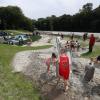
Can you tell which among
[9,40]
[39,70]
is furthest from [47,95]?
[9,40]

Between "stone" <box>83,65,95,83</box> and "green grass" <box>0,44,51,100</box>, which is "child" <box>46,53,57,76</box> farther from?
"stone" <box>83,65,95,83</box>

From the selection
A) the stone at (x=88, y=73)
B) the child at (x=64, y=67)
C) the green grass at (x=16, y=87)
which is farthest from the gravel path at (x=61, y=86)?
the child at (x=64, y=67)

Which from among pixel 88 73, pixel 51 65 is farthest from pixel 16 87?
pixel 51 65

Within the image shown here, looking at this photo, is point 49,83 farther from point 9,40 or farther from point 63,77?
point 9,40

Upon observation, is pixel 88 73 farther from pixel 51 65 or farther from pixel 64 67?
pixel 51 65

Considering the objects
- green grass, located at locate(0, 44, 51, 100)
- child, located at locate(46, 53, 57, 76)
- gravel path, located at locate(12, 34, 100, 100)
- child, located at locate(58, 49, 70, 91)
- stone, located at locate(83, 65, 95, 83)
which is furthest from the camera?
child, located at locate(46, 53, 57, 76)

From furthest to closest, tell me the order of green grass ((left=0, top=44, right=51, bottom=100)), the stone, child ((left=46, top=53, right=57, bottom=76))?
child ((left=46, top=53, right=57, bottom=76))
the stone
green grass ((left=0, top=44, right=51, bottom=100))

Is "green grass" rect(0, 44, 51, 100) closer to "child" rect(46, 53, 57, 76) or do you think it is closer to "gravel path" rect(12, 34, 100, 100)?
"gravel path" rect(12, 34, 100, 100)

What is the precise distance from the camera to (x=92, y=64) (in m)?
22.9

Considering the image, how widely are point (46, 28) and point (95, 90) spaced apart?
175487mm

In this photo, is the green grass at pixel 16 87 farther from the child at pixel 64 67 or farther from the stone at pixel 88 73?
the stone at pixel 88 73

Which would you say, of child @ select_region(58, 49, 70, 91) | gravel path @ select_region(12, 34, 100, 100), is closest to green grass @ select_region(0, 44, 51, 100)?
gravel path @ select_region(12, 34, 100, 100)

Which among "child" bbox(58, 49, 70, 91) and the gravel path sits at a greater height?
"child" bbox(58, 49, 70, 91)

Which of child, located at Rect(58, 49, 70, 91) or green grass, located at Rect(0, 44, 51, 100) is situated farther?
child, located at Rect(58, 49, 70, 91)
